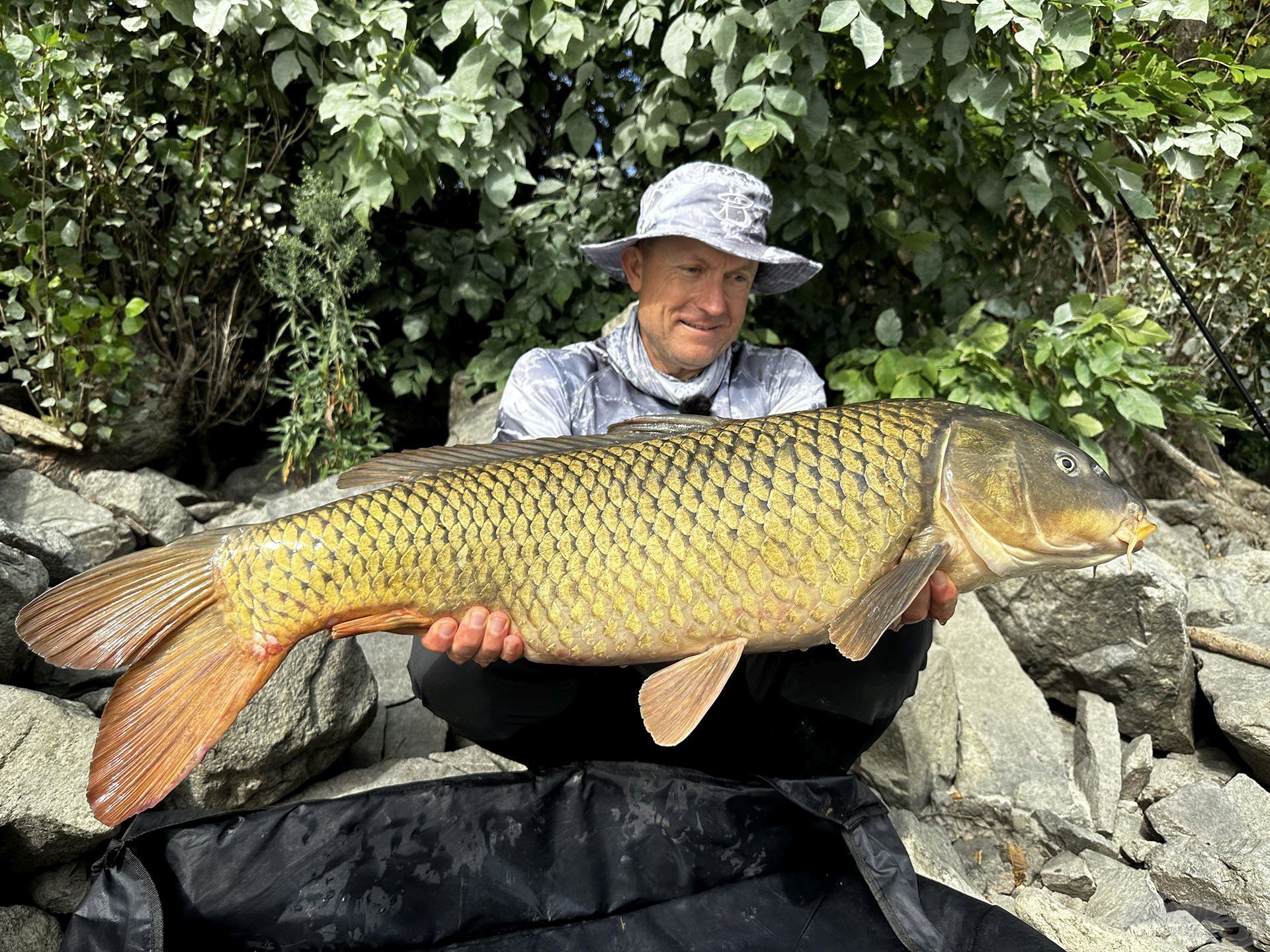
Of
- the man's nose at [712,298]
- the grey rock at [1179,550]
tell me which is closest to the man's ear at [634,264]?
the man's nose at [712,298]

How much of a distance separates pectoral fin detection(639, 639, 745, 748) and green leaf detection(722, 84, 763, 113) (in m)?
1.64

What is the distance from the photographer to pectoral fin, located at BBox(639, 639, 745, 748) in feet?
4.74

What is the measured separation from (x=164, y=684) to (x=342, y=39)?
2.07 metres

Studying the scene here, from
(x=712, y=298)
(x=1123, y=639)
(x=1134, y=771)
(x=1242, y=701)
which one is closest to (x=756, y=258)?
(x=712, y=298)

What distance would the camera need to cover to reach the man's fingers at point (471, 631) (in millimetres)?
1496

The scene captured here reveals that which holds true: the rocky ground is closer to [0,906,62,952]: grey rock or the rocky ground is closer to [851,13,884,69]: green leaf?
[0,906,62,952]: grey rock

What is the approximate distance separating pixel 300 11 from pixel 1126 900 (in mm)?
2950

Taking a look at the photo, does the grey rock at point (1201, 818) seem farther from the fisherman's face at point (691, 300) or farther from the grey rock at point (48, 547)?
the grey rock at point (48, 547)

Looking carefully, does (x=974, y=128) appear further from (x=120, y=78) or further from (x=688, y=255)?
(x=120, y=78)

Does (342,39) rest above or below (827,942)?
above

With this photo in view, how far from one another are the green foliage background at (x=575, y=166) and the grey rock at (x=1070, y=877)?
45.2 inches

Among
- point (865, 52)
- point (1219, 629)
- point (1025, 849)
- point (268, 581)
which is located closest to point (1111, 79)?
point (865, 52)

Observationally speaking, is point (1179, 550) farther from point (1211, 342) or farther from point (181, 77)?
point (181, 77)

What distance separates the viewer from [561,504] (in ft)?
4.79
